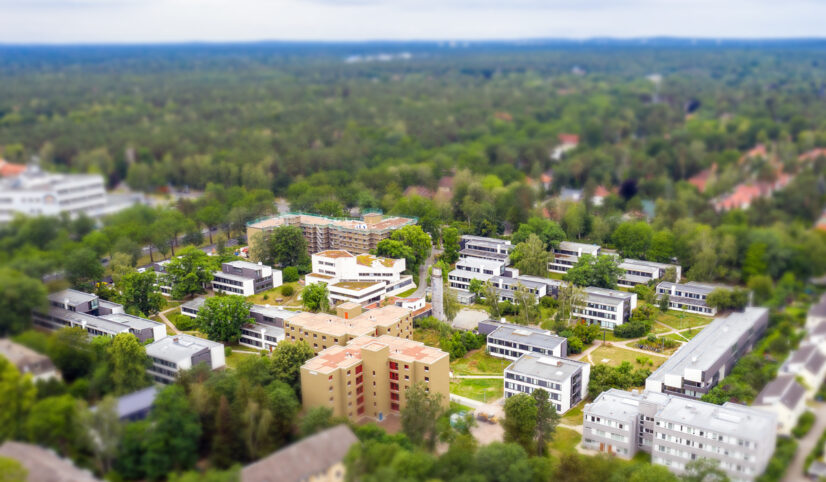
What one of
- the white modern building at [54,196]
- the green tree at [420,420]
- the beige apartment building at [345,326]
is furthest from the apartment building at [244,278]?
the green tree at [420,420]

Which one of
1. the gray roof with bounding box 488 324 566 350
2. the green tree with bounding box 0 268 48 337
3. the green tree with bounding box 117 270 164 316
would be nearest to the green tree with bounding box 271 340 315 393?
the green tree with bounding box 0 268 48 337

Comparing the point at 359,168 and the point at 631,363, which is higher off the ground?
the point at 359,168

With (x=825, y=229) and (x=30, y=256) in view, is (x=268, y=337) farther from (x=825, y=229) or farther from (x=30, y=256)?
(x=825, y=229)

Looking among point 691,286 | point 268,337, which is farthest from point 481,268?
point 268,337

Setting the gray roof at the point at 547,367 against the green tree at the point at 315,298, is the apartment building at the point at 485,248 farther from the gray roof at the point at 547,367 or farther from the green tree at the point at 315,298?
the gray roof at the point at 547,367

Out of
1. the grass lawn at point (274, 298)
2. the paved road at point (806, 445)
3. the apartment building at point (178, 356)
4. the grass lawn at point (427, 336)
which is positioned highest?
the paved road at point (806, 445)

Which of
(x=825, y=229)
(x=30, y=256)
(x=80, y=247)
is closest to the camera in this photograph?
(x=825, y=229)
